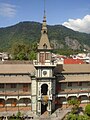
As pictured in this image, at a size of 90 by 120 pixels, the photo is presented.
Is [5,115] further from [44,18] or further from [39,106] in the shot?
[44,18]

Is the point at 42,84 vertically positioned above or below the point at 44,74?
below

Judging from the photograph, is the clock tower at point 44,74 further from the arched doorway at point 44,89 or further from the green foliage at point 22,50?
the green foliage at point 22,50

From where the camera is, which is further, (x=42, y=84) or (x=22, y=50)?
(x=22, y=50)

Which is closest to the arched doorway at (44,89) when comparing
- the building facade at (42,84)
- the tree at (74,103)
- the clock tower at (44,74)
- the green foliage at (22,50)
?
the building facade at (42,84)

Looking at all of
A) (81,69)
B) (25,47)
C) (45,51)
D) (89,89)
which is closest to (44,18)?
(45,51)

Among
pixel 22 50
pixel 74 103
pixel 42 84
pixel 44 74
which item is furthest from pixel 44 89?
pixel 22 50

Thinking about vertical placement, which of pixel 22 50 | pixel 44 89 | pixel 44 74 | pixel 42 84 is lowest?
pixel 44 89

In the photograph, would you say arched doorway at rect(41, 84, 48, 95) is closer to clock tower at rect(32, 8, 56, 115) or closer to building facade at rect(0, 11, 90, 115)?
building facade at rect(0, 11, 90, 115)

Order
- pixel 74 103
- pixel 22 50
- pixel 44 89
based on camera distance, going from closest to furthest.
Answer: pixel 74 103, pixel 44 89, pixel 22 50

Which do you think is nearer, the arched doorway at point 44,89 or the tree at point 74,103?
the tree at point 74,103

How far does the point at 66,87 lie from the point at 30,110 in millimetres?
7974

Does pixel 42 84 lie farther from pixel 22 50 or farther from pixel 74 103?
pixel 22 50

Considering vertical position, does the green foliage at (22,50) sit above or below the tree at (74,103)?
above

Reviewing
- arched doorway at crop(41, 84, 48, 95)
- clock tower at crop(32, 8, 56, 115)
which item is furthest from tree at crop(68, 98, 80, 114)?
arched doorway at crop(41, 84, 48, 95)
